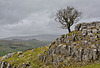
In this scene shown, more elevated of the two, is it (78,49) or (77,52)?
(78,49)

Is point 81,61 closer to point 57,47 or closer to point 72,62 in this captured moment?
point 72,62

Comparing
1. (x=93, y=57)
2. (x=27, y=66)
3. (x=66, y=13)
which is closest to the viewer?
(x=93, y=57)

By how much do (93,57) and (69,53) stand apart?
808 centimetres

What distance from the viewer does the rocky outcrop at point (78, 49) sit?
25.5m

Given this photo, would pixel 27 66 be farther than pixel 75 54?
Yes

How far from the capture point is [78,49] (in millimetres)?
Answer: 27734

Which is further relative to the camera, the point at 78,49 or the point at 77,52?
the point at 78,49

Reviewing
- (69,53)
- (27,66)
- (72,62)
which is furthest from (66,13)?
(27,66)

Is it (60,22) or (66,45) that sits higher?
(60,22)

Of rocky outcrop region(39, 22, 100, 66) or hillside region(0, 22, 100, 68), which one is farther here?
rocky outcrop region(39, 22, 100, 66)

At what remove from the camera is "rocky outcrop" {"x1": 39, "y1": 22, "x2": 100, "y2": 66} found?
25500 mm

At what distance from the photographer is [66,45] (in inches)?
1253

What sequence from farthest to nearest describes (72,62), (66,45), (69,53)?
(66,45), (69,53), (72,62)

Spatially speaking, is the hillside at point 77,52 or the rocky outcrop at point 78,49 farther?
the rocky outcrop at point 78,49
